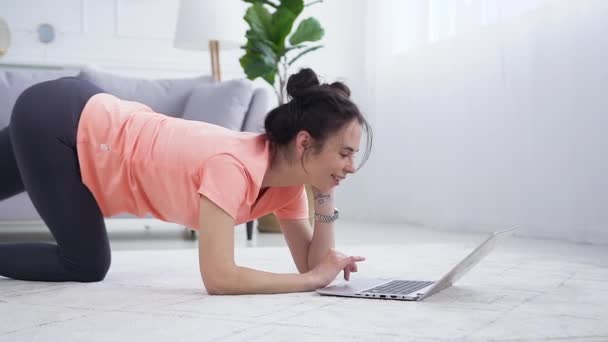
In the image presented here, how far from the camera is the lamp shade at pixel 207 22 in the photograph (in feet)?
14.2

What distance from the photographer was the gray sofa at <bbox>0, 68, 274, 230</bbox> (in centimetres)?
338

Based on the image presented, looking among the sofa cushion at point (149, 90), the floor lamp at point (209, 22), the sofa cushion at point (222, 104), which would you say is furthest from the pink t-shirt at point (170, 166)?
the floor lamp at point (209, 22)

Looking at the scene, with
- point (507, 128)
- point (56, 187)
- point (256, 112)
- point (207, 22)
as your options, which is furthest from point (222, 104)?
point (56, 187)

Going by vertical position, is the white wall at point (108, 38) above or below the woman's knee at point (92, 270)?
above

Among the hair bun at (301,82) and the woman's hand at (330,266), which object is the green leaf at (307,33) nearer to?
the hair bun at (301,82)

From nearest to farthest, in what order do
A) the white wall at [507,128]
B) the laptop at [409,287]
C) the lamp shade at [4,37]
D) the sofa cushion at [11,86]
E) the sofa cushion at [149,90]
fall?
the laptop at [409,287]
the white wall at [507,128]
the sofa cushion at [11,86]
the sofa cushion at [149,90]
the lamp shade at [4,37]

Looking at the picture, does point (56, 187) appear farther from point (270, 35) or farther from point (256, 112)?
point (270, 35)

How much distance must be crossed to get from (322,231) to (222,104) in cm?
181

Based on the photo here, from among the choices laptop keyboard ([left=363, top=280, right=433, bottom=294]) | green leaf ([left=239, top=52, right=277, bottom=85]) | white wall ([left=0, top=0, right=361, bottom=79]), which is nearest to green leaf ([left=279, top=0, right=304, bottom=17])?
green leaf ([left=239, top=52, right=277, bottom=85])

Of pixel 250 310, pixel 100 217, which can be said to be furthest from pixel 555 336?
pixel 100 217

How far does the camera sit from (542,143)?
321 centimetres

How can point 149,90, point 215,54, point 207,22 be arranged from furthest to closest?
point 215,54 < point 207,22 < point 149,90

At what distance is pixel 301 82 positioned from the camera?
5.10 feet

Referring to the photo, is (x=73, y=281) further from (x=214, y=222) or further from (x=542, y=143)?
(x=542, y=143)
